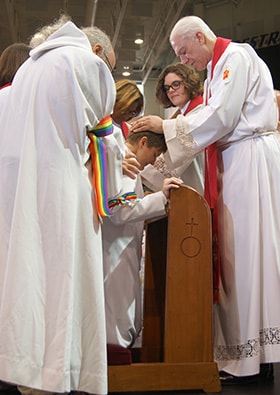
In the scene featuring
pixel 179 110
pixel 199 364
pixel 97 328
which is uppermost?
pixel 179 110

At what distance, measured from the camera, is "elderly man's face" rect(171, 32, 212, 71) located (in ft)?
10.3

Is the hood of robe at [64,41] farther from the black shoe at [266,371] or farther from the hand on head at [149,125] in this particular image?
the black shoe at [266,371]

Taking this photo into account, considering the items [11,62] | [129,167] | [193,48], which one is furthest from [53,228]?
[193,48]

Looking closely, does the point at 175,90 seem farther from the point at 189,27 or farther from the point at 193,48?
the point at 189,27

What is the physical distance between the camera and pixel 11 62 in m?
2.93

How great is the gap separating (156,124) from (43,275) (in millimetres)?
1266

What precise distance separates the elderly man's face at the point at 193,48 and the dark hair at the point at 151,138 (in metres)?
0.58

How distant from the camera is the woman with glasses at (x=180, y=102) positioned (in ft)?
10.6

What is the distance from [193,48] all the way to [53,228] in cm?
168

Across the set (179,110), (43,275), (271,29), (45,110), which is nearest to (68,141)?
(45,110)

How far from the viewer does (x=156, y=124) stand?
9.50 ft

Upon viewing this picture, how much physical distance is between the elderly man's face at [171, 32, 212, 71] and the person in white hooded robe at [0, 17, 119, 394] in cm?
114

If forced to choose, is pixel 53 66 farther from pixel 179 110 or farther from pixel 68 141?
pixel 179 110

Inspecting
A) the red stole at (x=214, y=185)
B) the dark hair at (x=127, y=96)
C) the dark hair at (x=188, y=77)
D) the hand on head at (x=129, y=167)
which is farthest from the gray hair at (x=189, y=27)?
the hand on head at (x=129, y=167)
